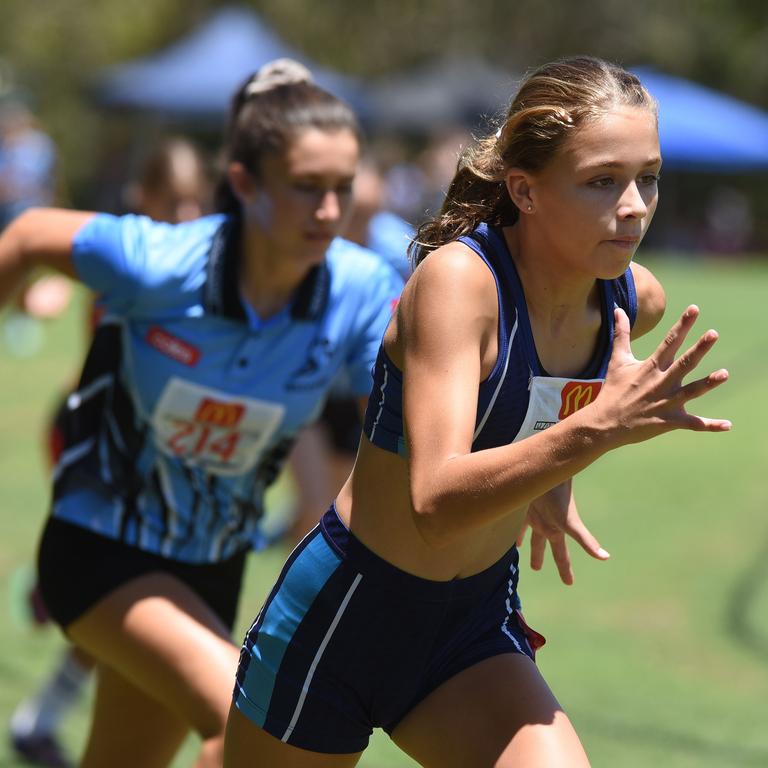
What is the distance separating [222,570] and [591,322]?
4.36ft

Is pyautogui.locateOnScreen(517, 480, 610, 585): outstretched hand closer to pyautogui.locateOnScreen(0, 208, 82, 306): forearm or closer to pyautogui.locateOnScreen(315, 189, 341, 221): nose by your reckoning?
pyautogui.locateOnScreen(315, 189, 341, 221): nose

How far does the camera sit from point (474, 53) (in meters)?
40.2

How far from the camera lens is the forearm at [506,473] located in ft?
6.71

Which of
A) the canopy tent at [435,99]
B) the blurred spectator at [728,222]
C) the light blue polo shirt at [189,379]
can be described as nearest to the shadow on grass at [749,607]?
the light blue polo shirt at [189,379]

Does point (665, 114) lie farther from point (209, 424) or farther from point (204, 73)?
point (209, 424)

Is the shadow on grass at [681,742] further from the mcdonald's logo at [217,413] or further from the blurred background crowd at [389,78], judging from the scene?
the blurred background crowd at [389,78]

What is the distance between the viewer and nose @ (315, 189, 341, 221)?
3.39 metres

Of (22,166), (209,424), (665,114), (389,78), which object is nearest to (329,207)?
Answer: (209,424)

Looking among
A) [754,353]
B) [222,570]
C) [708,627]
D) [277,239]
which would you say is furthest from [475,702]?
[754,353]

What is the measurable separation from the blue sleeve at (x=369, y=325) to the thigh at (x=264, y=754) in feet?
3.54

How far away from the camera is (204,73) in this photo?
23.8 meters

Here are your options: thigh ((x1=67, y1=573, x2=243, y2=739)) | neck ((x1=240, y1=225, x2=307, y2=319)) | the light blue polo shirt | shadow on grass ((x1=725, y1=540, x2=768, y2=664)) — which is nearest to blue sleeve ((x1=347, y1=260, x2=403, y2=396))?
the light blue polo shirt

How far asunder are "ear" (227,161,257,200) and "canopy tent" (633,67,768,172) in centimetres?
2353

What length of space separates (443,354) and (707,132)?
2585 cm
